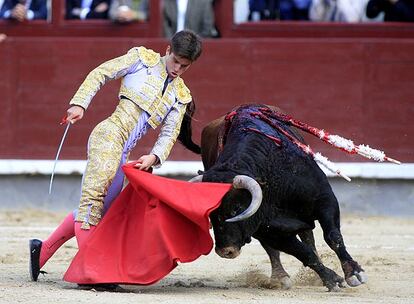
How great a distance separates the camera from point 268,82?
9430mm

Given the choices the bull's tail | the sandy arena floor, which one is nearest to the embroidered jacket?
the bull's tail

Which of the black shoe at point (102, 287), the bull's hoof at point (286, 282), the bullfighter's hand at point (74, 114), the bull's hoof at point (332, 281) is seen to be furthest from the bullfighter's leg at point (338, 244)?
the bullfighter's hand at point (74, 114)

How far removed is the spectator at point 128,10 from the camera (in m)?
9.43

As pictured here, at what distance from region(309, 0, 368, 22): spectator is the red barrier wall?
0.18m

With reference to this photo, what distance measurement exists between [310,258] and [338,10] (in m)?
4.08

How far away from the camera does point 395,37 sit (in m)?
9.50

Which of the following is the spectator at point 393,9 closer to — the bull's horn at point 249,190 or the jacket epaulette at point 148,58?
the jacket epaulette at point 148,58

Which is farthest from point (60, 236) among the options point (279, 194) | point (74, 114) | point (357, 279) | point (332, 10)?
point (332, 10)

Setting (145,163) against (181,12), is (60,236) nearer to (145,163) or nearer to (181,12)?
(145,163)

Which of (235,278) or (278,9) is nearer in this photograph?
(235,278)

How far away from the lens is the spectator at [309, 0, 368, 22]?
9367 millimetres

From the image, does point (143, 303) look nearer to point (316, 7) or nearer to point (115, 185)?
point (115, 185)

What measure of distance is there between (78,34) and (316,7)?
1.82m

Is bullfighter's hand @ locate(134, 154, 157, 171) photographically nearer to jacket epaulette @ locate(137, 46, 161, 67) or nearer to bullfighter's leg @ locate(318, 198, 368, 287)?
jacket epaulette @ locate(137, 46, 161, 67)
